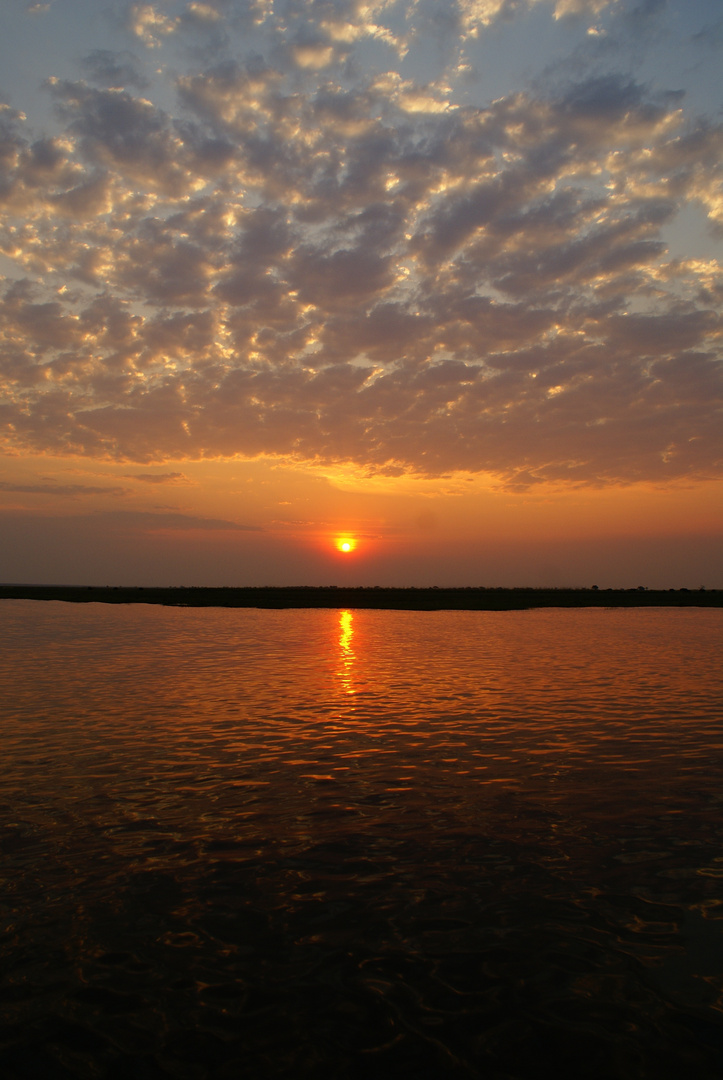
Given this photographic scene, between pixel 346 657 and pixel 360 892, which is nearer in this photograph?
pixel 360 892

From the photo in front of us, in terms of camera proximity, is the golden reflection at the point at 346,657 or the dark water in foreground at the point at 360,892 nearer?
the dark water in foreground at the point at 360,892

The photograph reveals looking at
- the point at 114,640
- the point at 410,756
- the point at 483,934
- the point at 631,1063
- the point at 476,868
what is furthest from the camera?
the point at 114,640

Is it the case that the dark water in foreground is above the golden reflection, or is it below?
below

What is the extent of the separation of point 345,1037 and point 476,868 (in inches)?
159

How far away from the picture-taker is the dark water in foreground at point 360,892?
650cm

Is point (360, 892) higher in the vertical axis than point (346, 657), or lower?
lower

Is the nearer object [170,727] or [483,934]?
[483,934]

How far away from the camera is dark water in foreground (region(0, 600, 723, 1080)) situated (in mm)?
6504

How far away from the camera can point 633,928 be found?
8469 mm

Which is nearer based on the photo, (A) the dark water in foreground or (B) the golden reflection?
(A) the dark water in foreground

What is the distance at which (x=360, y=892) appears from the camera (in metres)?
9.33

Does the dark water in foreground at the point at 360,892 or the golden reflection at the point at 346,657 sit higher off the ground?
the golden reflection at the point at 346,657

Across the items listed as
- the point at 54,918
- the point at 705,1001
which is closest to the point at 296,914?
the point at 54,918

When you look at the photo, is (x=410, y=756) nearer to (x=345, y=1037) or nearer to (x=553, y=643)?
(x=345, y=1037)
